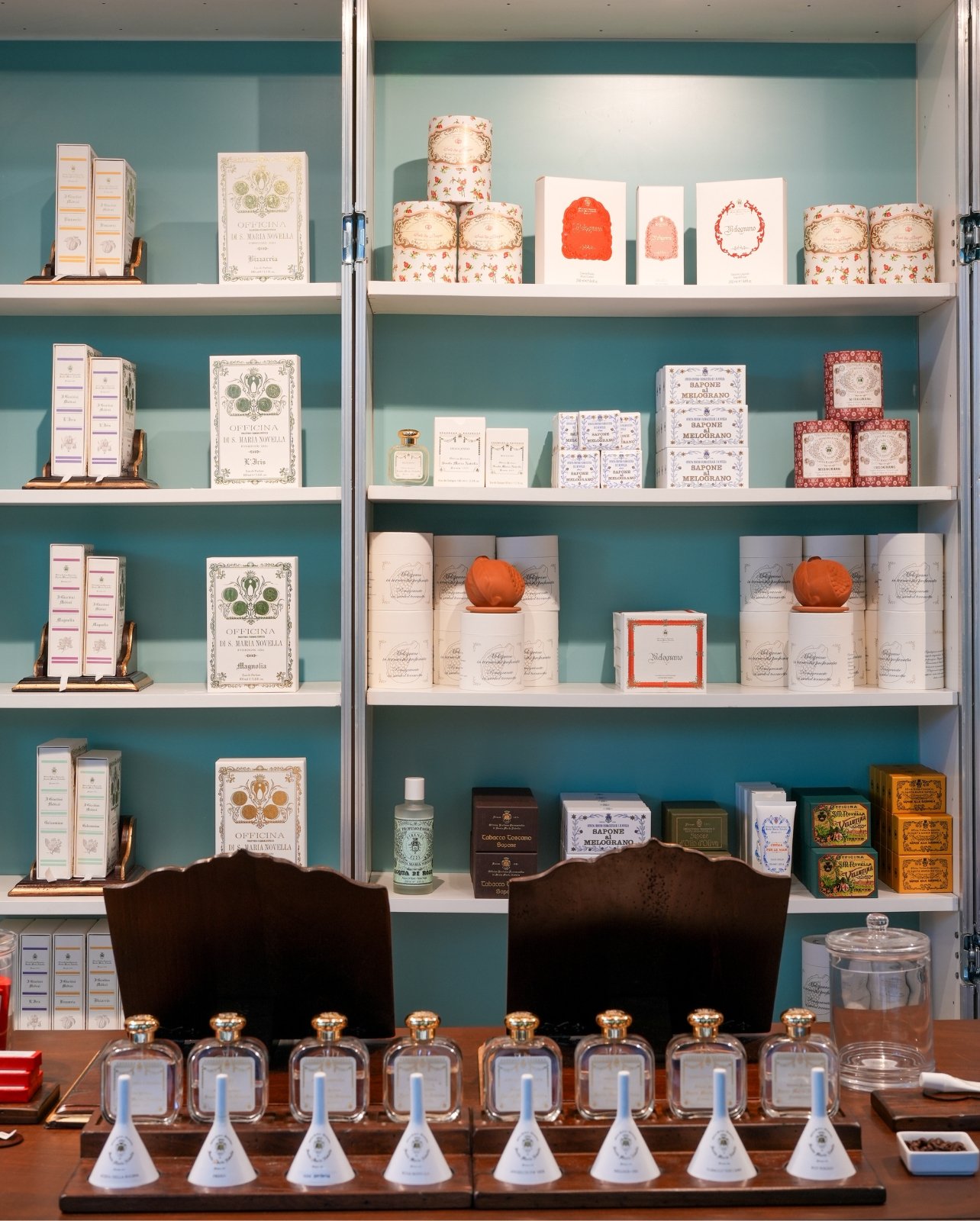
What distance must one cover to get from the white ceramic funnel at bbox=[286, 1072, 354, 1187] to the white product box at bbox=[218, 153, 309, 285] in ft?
5.65

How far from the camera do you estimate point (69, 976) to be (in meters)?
2.43

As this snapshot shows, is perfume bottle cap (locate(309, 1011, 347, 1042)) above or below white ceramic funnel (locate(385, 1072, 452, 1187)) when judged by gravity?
above

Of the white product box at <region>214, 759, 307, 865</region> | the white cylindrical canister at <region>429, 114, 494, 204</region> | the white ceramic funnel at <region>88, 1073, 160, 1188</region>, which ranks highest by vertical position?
the white cylindrical canister at <region>429, 114, 494, 204</region>

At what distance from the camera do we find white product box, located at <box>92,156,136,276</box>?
2445 mm

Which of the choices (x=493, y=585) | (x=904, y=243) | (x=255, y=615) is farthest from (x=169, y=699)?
(x=904, y=243)

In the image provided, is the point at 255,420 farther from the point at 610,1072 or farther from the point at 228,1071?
the point at 610,1072

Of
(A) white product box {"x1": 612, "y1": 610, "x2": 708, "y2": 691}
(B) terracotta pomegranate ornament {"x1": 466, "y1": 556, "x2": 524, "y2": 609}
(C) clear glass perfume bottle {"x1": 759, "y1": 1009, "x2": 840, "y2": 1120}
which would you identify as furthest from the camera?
(A) white product box {"x1": 612, "y1": 610, "x2": 708, "y2": 691}

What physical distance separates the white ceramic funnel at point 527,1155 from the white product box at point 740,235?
1.78m

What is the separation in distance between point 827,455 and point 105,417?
1555 mm

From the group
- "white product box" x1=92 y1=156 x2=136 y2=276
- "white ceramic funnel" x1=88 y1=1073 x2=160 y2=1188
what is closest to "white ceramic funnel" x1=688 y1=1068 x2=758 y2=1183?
"white ceramic funnel" x1=88 y1=1073 x2=160 y2=1188

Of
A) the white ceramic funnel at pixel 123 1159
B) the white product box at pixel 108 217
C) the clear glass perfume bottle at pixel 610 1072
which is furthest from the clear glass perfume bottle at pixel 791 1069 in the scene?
the white product box at pixel 108 217

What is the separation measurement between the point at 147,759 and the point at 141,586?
1.32 ft

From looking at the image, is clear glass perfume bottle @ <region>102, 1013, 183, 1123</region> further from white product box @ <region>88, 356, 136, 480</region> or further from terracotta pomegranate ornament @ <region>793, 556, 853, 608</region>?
terracotta pomegranate ornament @ <region>793, 556, 853, 608</region>

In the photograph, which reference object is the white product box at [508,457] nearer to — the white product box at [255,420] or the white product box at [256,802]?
the white product box at [255,420]
